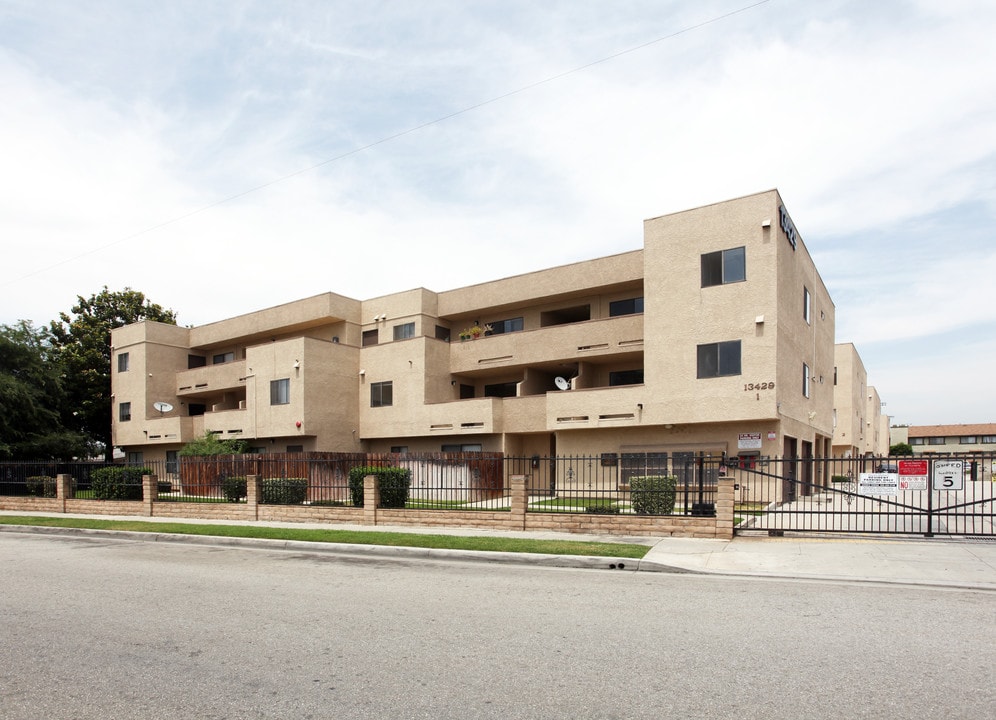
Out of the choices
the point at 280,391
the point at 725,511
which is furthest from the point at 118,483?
the point at 725,511

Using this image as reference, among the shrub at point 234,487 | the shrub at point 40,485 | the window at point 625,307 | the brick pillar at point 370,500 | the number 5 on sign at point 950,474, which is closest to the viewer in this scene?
the number 5 on sign at point 950,474

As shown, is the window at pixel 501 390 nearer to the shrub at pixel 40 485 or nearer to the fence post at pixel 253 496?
the fence post at pixel 253 496

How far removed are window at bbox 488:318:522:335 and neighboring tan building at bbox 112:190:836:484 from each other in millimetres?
94

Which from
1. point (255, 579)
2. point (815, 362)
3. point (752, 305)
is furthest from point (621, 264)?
point (255, 579)

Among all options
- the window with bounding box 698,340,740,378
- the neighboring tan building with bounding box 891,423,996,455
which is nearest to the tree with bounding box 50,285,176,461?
the window with bounding box 698,340,740,378

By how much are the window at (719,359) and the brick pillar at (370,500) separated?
12310 mm

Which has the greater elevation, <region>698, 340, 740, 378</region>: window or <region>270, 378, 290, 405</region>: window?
<region>698, 340, 740, 378</region>: window

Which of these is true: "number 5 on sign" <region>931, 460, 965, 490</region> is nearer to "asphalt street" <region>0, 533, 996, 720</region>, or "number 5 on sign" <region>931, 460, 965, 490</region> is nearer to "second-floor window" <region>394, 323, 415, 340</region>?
"asphalt street" <region>0, 533, 996, 720</region>

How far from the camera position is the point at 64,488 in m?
25.0

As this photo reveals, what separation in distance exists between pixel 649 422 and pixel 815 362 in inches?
422

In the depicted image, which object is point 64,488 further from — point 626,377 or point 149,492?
point 626,377

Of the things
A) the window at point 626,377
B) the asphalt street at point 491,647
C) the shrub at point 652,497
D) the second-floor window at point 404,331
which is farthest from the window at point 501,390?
the asphalt street at point 491,647

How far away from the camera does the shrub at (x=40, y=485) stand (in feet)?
86.9

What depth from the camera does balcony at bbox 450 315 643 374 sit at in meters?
28.9
